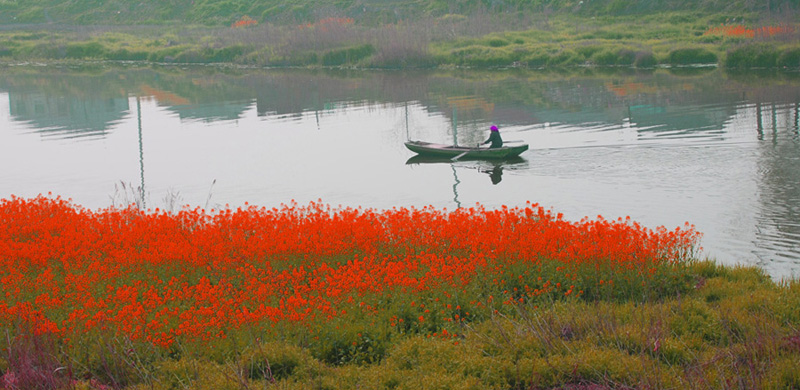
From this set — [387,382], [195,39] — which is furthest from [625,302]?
[195,39]

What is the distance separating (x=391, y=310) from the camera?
10.5 metres

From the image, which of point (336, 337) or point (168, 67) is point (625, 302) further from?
point (168, 67)

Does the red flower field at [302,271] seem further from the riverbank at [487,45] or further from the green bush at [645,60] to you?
the green bush at [645,60]

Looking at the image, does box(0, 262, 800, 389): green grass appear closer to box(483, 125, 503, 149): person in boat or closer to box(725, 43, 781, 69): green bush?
box(483, 125, 503, 149): person in boat

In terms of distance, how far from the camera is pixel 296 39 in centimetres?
6800

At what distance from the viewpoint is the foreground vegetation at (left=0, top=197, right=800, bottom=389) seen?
893 cm

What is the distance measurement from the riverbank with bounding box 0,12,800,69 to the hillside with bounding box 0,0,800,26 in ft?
7.53

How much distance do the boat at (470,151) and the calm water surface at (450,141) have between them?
313 mm

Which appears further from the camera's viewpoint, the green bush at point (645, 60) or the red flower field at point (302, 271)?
the green bush at point (645, 60)

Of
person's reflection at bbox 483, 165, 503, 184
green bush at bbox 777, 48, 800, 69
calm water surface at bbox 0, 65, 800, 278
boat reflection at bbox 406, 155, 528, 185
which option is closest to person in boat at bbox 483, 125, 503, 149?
boat reflection at bbox 406, 155, 528, 185

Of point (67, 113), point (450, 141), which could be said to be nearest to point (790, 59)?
point (450, 141)

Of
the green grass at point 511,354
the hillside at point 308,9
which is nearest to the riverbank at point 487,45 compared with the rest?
the hillside at point 308,9

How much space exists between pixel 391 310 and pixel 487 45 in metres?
52.2

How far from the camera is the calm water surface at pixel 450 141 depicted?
21.5 meters
